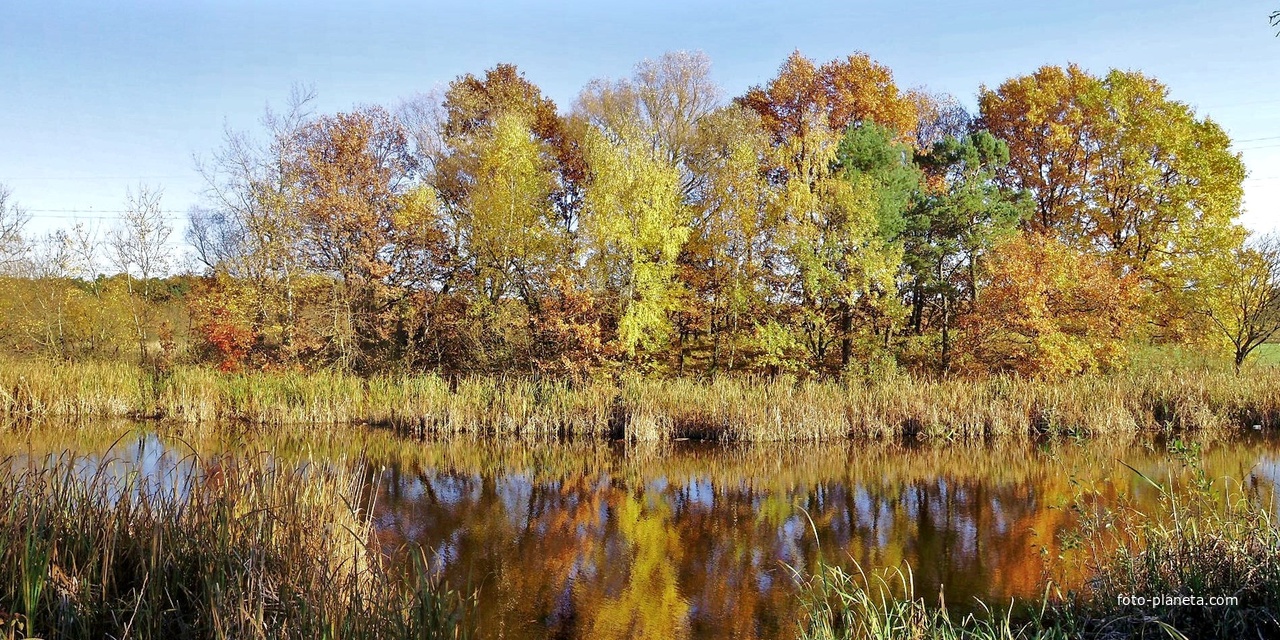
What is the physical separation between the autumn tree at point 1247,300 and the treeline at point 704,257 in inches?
2.6

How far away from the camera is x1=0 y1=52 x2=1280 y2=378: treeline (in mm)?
19859

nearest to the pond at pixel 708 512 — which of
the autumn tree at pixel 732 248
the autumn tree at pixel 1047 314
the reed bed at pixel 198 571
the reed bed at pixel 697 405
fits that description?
the reed bed at pixel 198 571

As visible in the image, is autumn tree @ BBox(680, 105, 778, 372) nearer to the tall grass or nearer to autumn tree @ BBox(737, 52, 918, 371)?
autumn tree @ BBox(737, 52, 918, 371)

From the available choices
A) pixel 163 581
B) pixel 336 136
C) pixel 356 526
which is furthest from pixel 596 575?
pixel 336 136

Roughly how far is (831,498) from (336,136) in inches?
761

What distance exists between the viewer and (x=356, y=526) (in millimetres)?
5324

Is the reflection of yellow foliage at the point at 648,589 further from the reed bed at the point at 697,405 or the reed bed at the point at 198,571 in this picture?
the reed bed at the point at 697,405

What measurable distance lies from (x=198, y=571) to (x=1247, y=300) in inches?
973

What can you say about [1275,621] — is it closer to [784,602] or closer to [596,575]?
[784,602]

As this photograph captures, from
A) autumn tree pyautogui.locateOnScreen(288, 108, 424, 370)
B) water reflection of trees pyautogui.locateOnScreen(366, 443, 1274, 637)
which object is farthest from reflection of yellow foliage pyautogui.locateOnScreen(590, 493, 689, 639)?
autumn tree pyautogui.locateOnScreen(288, 108, 424, 370)

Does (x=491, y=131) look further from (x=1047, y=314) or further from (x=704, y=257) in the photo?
(x=1047, y=314)

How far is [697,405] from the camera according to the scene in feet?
52.3

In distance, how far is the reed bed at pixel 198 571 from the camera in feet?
12.1

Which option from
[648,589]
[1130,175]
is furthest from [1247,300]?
[648,589]
